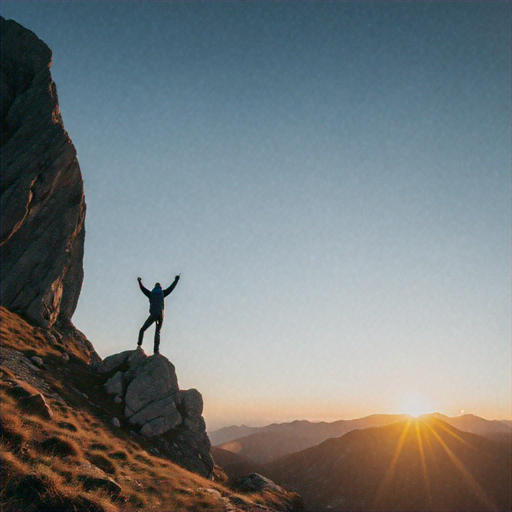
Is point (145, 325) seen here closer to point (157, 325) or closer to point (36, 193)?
point (157, 325)

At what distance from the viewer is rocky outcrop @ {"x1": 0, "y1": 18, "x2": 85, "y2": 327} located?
37438 millimetres

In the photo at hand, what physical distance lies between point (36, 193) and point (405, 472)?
8521cm

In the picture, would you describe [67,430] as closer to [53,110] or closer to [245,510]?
[245,510]

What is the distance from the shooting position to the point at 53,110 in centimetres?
4628

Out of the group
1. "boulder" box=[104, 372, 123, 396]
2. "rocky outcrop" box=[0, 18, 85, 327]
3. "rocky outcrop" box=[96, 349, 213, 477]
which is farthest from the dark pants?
"rocky outcrop" box=[0, 18, 85, 327]

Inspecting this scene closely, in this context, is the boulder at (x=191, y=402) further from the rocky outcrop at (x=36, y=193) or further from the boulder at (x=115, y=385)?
the rocky outcrop at (x=36, y=193)

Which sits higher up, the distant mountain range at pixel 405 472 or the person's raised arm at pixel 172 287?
the person's raised arm at pixel 172 287

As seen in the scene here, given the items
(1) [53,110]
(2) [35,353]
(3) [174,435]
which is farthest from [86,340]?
(1) [53,110]

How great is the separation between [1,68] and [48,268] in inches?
1112

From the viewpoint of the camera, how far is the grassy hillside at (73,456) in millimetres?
9555

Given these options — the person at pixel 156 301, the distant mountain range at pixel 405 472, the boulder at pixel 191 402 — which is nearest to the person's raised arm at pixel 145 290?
the person at pixel 156 301

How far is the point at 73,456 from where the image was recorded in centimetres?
1327

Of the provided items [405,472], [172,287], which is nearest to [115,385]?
[172,287]

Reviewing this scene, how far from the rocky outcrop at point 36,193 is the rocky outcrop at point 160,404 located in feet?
45.4
